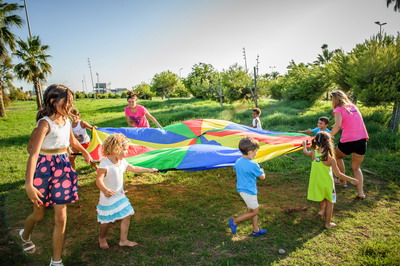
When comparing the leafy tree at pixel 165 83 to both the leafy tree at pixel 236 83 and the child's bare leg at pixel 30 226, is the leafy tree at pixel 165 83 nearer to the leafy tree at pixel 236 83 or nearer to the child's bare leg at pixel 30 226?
the leafy tree at pixel 236 83

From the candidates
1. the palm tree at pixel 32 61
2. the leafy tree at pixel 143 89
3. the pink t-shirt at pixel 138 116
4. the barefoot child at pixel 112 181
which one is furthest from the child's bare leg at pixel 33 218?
the leafy tree at pixel 143 89

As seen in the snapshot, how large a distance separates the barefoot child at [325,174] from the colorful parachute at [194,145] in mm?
620

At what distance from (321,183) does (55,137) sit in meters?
3.12

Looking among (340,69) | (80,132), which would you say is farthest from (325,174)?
(340,69)

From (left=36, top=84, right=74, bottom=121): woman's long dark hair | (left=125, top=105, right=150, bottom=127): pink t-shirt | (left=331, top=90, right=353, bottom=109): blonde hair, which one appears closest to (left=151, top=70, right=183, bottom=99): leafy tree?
(left=125, top=105, right=150, bottom=127): pink t-shirt

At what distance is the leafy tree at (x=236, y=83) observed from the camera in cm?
2045

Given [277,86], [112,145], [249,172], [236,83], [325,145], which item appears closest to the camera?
[112,145]

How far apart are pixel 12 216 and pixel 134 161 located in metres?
2.11

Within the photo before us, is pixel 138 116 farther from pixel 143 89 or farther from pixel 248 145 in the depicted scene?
pixel 143 89

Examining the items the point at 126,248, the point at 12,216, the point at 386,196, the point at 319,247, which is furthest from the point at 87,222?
the point at 386,196

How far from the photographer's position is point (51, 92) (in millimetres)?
2268

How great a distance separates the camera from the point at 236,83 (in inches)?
810

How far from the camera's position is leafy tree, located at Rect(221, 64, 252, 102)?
20453 millimetres

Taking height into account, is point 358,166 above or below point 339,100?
below
